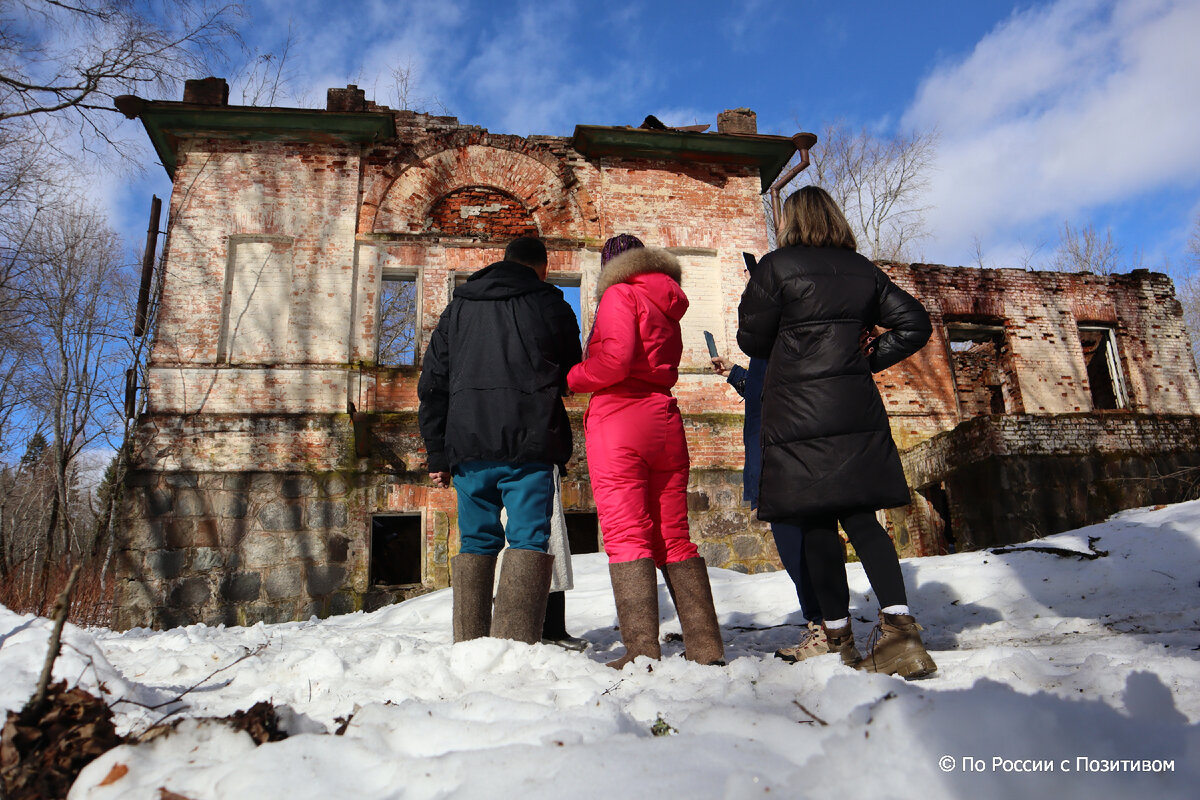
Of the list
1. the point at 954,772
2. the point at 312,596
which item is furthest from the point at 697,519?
the point at 954,772

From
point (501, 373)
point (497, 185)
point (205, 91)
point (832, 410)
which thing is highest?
point (205, 91)

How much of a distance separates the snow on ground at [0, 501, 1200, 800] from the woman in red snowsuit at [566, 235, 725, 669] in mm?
288

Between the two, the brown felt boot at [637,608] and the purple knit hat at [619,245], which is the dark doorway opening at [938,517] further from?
the brown felt boot at [637,608]

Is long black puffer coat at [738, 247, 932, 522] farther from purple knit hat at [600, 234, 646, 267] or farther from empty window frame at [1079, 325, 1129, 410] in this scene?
empty window frame at [1079, 325, 1129, 410]

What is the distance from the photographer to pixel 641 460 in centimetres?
274

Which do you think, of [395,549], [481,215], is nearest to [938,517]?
[395,549]

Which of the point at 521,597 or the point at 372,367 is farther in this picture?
the point at 372,367

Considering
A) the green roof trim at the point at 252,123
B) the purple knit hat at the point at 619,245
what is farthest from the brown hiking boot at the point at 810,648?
the green roof trim at the point at 252,123

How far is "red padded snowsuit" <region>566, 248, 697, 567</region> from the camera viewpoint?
2.67m

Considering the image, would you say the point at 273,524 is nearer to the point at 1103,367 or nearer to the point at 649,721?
the point at 649,721

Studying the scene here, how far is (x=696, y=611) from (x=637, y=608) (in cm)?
25

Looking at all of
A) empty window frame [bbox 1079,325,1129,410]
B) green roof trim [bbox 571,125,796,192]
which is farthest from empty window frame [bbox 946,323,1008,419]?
green roof trim [bbox 571,125,796,192]

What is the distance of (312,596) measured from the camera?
24.9 feet

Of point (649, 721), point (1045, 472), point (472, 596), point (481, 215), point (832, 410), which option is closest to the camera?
point (649, 721)
